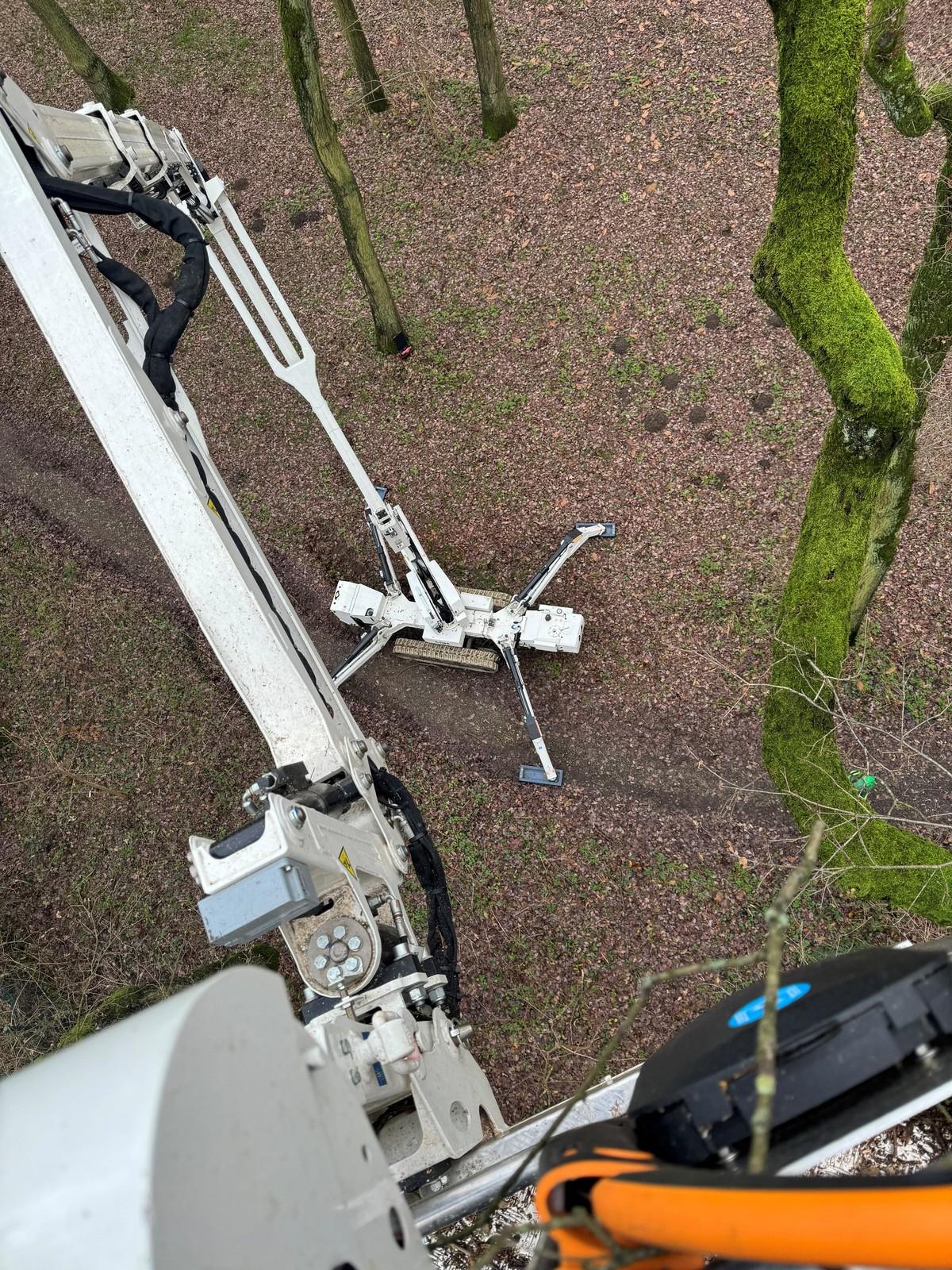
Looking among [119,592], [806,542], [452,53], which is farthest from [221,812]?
[452,53]

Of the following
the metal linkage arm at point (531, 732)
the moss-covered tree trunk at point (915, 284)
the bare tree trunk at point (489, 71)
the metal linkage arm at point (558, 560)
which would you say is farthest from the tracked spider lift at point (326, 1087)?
the bare tree trunk at point (489, 71)

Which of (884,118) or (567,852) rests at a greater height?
(884,118)

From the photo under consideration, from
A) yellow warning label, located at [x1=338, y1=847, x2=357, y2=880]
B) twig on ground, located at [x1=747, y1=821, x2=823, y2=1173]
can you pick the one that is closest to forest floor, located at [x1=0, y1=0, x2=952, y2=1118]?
yellow warning label, located at [x1=338, y1=847, x2=357, y2=880]

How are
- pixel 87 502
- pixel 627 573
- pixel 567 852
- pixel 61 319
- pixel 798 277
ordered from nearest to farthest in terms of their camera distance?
pixel 61 319 → pixel 798 277 → pixel 567 852 → pixel 627 573 → pixel 87 502

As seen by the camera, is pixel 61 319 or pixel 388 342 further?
pixel 388 342

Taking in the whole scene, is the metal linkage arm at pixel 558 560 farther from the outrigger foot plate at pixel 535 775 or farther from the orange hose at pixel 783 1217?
the orange hose at pixel 783 1217

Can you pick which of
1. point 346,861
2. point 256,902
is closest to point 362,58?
point 346,861

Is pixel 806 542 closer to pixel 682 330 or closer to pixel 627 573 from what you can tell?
pixel 627 573
